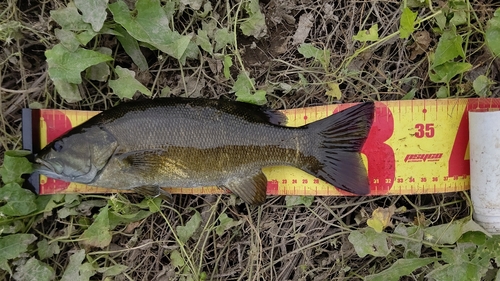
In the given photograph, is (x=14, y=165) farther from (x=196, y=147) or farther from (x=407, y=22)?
(x=407, y=22)

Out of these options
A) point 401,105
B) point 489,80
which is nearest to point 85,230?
point 401,105

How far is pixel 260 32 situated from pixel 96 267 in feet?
6.79

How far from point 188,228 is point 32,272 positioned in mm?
1102

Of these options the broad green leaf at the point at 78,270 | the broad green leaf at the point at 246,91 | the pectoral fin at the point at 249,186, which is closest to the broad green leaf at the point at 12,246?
the broad green leaf at the point at 78,270

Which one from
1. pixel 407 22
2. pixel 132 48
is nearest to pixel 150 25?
pixel 132 48

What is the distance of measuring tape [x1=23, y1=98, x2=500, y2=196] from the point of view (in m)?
3.04

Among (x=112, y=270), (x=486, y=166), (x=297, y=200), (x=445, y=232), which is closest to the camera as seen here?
(x=486, y=166)

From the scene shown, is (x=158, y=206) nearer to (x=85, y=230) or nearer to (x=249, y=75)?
(x=85, y=230)

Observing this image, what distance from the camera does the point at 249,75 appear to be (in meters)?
3.23

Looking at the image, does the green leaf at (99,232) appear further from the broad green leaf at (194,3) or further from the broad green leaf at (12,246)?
the broad green leaf at (194,3)

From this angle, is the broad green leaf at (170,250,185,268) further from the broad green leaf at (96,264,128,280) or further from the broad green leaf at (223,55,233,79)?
Result: the broad green leaf at (223,55,233,79)

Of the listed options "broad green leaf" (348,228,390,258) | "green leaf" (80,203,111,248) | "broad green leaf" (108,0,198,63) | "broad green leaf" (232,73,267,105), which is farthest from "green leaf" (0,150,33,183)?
"broad green leaf" (348,228,390,258)

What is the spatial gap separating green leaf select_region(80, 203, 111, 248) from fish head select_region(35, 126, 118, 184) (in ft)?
1.01

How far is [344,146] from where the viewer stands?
2912 millimetres
